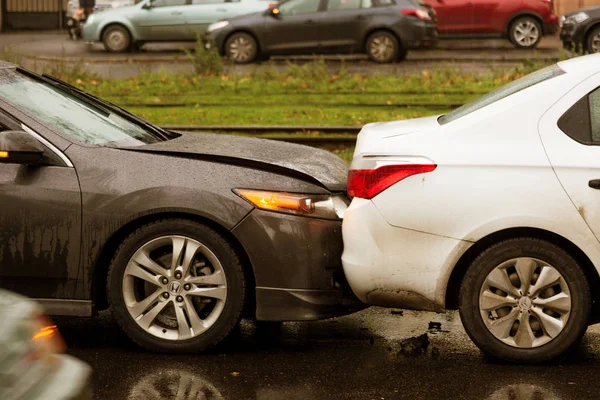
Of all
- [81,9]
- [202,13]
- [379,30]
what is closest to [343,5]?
[379,30]

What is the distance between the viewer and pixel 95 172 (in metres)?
6.24

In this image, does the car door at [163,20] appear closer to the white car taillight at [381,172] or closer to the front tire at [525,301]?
the white car taillight at [381,172]

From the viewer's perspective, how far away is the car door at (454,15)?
89.0ft

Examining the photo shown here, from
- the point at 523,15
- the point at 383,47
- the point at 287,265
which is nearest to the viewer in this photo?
the point at 287,265

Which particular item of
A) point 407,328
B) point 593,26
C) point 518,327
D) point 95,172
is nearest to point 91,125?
point 95,172

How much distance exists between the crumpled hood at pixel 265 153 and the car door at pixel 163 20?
2007 centimetres

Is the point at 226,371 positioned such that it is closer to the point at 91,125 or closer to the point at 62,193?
the point at 62,193

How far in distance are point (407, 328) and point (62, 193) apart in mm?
2045

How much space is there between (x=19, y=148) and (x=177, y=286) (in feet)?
3.44

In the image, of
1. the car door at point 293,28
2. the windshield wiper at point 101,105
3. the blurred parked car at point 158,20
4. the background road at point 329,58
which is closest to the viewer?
the windshield wiper at point 101,105

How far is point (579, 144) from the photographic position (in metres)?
5.98

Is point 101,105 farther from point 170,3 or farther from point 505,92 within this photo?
point 170,3

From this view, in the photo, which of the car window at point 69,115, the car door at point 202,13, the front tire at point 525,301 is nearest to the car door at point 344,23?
the car door at point 202,13

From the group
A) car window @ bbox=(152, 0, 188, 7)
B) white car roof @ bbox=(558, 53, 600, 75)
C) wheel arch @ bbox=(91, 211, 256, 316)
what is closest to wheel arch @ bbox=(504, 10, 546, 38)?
car window @ bbox=(152, 0, 188, 7)
